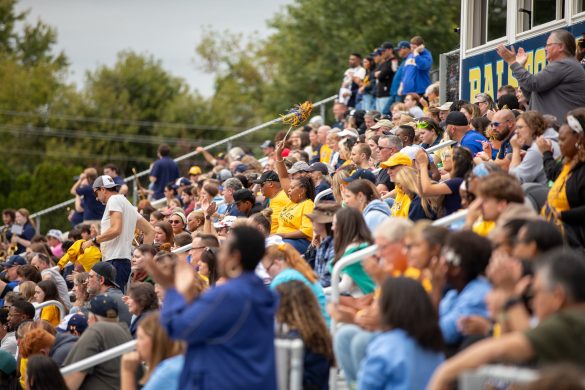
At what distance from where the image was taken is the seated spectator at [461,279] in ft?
22.8

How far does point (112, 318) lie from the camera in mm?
9656

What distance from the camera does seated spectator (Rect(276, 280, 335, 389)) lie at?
7980mm

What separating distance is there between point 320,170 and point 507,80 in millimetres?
3171

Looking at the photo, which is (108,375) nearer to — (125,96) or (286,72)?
(286,72)

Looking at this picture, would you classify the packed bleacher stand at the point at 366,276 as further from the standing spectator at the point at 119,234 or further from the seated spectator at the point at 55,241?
the seated spectator at the point at 55,241

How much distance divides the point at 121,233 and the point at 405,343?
7.24 m

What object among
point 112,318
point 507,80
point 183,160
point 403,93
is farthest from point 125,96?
point 112,318

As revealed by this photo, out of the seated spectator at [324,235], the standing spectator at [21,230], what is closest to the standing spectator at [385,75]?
the standing spectator at [21,230]

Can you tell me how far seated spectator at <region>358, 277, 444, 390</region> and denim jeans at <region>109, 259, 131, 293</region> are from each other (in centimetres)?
712

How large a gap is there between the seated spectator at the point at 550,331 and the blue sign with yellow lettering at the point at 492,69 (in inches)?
346

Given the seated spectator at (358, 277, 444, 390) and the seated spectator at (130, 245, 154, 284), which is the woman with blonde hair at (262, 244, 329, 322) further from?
the seated spectator at (130, 245, 154, 284)

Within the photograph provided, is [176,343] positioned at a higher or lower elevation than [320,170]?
lower

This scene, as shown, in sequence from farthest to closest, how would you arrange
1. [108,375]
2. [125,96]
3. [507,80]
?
[125,96]
[507,80]
[108,375]

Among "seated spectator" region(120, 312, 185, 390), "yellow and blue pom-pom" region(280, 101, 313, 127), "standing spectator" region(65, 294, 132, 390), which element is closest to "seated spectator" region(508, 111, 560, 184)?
"seated spectator" region(120, 312, 185, 390)
